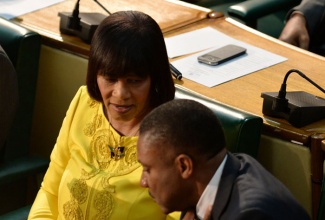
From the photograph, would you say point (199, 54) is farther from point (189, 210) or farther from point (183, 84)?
point (189, 210)

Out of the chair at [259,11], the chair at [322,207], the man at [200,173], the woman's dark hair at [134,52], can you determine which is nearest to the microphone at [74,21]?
the woman's dark hair at [134,52]

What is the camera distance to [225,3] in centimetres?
418

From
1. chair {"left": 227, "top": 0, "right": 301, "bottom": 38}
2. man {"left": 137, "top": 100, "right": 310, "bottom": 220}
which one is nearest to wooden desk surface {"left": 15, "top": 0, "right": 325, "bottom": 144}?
chair {"left": 227, "top": 0, "right": 301, "bottom": 38}

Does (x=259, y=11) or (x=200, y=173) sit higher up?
(x=200, y=173)

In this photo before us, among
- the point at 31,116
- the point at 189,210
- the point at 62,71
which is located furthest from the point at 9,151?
the point at 189,210

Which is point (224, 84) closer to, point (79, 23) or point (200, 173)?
point (79, 23)

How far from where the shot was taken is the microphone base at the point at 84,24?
3.00m

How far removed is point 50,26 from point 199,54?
58cm

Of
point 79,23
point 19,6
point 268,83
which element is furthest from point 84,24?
point 268,83

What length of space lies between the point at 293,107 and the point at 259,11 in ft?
4.44

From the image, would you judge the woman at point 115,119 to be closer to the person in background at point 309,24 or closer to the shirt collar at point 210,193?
the shirt collar at point 210,193

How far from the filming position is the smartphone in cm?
294

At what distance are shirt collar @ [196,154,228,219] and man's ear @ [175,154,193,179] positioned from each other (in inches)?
2.1

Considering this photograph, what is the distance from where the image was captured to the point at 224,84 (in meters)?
2.78
